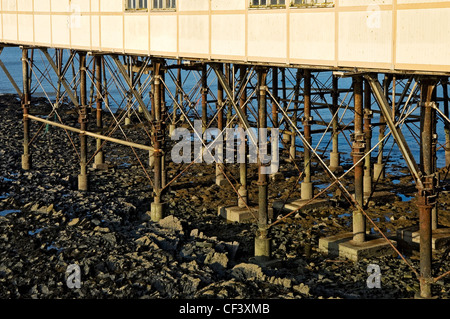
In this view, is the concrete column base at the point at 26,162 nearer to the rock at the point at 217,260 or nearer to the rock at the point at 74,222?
the rock at the point at 74,222

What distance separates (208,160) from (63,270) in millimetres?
13657

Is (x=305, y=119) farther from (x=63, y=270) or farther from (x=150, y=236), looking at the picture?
(x=63, y=270)

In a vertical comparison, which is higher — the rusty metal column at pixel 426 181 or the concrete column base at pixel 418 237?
the rusty metal column at pixel 426 181

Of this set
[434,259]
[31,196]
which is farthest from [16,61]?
[434,259]

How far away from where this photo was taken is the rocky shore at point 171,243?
15.7 m

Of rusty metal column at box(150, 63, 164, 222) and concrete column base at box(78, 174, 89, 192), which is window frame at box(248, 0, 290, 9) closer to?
rusty metal column at box(150, 63, 164, 222)

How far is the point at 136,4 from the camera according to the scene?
21.6 m

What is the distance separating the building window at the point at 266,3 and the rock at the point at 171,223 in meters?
6.52

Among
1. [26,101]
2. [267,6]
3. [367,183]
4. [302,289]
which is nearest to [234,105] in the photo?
[267,6]

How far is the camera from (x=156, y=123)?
21719 mm

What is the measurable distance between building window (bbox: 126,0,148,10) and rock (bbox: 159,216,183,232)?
6.12m

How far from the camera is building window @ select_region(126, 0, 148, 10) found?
838 inches

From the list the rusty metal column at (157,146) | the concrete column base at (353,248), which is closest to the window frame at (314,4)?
the concrete column base at (353,248)

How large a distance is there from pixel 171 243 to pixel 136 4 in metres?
7.38
